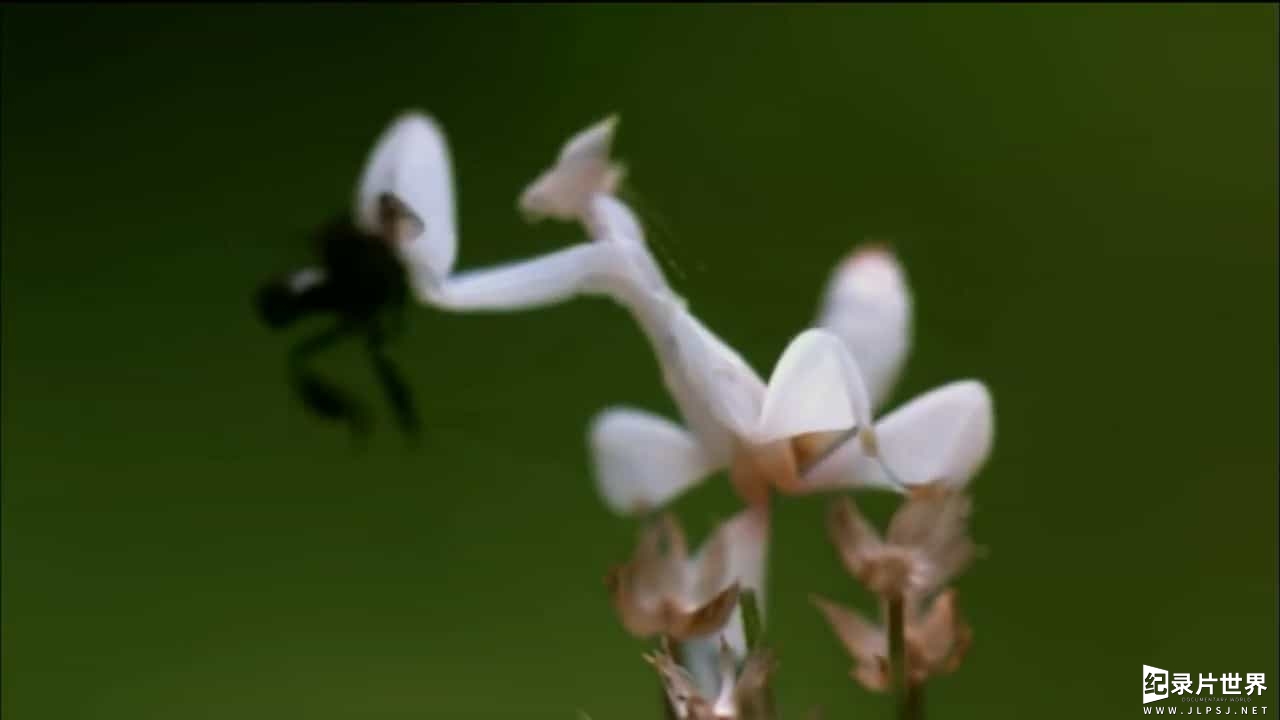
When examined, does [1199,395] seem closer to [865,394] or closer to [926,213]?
[926,213]

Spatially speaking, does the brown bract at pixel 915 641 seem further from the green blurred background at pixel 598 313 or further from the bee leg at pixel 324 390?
the green blurred background at pixel 598 313

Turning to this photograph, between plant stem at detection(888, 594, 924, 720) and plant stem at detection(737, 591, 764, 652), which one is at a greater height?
plant stem at detection(737, 591, 764, 652)

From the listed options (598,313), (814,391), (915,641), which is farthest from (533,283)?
(598,313)

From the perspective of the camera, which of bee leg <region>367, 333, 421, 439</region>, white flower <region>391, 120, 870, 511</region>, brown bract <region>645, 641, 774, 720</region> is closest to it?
brown bract <region>645, 641, 774, 720</region>

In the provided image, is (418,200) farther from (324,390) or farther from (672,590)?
(672,590)

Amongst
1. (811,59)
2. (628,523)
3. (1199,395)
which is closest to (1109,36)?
(811,59)

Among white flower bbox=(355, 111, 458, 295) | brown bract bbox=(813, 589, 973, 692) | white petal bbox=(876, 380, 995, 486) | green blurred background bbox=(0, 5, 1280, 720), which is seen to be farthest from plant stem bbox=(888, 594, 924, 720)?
green blurred background bbox=(0, 5, 1280, 720)

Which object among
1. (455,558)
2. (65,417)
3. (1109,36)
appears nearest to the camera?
(455,558)

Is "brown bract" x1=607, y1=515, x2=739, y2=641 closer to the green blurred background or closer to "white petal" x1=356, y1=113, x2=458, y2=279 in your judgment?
"white petal" x1=356, y1=113, x2=458, y2=279
